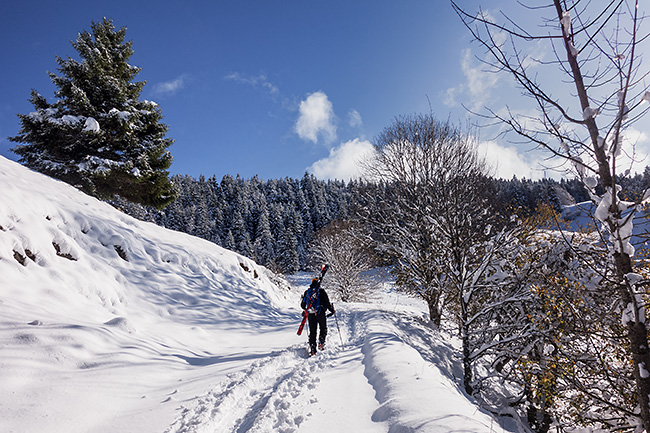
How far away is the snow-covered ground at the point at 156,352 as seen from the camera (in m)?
3.22

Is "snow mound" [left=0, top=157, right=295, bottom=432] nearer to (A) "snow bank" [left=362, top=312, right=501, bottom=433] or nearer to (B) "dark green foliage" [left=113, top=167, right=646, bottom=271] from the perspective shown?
(A) "snow bank" [left=362, top=312, right=501, bottom=433]

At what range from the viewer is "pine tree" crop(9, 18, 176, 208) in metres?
11.5

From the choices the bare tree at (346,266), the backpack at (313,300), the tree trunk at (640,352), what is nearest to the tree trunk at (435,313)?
the backpack at (313,300)

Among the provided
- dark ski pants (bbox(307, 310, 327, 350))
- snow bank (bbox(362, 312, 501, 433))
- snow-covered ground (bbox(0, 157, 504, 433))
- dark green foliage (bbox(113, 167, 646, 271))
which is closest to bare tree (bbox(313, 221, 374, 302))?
dark green foliage (bbox(113, 167, 646, 271))

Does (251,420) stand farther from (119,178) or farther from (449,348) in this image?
(119,178)

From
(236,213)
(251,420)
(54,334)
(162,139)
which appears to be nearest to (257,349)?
(251,420)

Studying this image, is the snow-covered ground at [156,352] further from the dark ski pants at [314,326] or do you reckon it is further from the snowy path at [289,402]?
the dark ski pants at [314,326]

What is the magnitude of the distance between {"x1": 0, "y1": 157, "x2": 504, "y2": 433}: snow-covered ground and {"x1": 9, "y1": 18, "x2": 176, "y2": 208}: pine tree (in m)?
3.52

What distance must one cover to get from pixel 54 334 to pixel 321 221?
233 ft

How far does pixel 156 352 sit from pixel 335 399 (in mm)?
3990

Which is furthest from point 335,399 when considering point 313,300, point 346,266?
point 346,266

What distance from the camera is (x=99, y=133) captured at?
11672 mm

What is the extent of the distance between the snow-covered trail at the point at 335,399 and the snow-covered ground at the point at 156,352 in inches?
0.9

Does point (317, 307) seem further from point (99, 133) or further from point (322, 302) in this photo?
point (99, 133)
